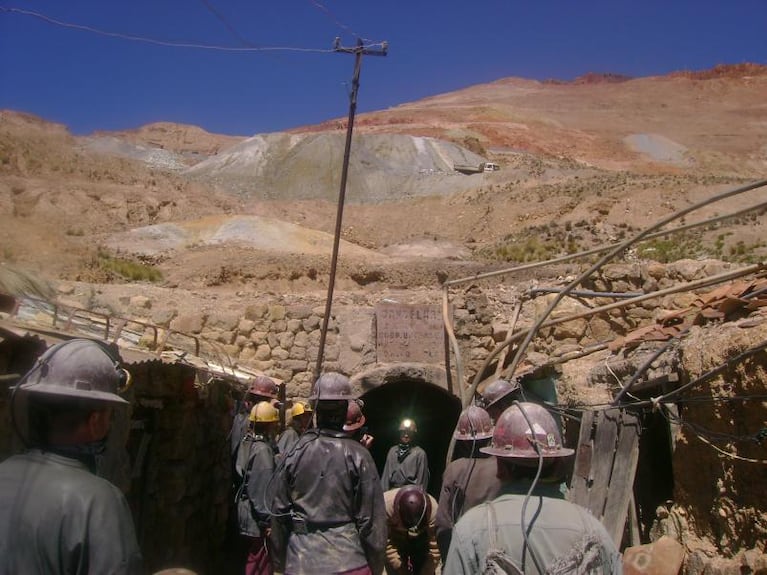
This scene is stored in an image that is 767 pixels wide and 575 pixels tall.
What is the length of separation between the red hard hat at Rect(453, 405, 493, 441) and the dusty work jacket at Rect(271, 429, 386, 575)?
860 mm

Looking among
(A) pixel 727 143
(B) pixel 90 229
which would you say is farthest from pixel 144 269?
(A) pixel 727 143

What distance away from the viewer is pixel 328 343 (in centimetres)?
1063

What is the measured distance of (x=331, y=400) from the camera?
13.6 feet

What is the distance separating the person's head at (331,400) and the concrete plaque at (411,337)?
20.5 ft

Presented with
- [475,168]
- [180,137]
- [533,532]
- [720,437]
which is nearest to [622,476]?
[720,437]

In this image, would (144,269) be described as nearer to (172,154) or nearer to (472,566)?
(472,566)

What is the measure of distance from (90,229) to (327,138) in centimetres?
2141

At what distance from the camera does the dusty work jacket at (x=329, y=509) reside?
395 cm

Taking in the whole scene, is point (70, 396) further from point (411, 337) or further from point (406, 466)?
point (411, 337)

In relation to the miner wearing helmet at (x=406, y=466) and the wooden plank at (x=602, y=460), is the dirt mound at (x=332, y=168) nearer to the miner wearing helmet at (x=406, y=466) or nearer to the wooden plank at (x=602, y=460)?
the miner wearing helmet at (x=406, y=466)

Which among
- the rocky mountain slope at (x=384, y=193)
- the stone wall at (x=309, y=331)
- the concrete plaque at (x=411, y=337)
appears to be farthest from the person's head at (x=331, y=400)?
the rocky mountain slope at (x=384, y=193)

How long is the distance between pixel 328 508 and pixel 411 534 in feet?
5.47

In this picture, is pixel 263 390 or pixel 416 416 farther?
pixel 416 416

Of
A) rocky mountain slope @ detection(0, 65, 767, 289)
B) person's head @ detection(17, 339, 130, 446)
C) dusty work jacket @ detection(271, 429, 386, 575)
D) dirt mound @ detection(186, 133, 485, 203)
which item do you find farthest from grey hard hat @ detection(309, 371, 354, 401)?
dirt mound @ detection(186, 133, 485, 203)
